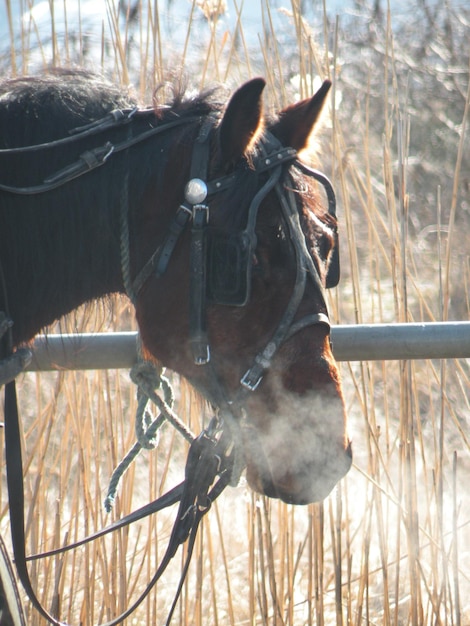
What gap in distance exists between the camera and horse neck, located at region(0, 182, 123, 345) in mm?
1470

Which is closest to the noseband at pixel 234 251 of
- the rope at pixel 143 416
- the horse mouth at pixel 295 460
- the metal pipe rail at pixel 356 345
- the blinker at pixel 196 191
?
the blinker at pixel 196 191

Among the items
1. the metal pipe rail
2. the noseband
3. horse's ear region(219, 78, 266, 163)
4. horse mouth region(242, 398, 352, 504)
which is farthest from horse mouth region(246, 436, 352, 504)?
horse's ear region(219, 78, 266, 163)

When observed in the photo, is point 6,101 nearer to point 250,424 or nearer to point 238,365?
point 238,365

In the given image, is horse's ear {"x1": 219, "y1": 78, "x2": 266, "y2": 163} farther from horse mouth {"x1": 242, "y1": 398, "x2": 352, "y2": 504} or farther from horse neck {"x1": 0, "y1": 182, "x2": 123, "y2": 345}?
horse mouth {"x1": 242, "y1": 398, "x2": 352, "y2": 504}

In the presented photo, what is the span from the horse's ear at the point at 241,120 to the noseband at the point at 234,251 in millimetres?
41

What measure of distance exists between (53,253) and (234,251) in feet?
1.24

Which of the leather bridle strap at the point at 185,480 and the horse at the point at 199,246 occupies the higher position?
the horse at the point at 199,246

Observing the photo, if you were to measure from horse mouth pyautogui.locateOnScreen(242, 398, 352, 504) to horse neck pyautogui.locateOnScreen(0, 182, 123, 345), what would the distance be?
46cm

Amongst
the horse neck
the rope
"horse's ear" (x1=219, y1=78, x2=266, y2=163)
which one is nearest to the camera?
"horse's ear" (x1=219, y1=78, x2=266, y2=163)

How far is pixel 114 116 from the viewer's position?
148 centimetres

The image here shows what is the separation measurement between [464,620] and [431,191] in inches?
194

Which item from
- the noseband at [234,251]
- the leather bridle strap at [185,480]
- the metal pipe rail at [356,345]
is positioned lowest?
the leather bridle strap at [185,480]

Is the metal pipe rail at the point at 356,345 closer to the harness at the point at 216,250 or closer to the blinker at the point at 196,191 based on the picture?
the harness at the point at 216,250

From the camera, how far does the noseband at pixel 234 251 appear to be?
4.61 ft
